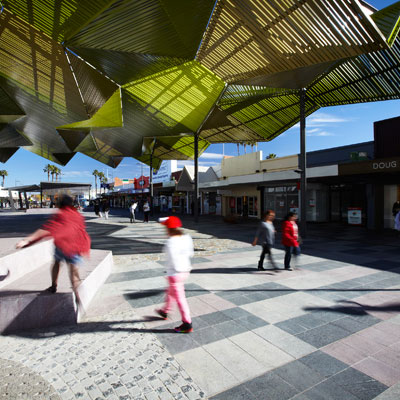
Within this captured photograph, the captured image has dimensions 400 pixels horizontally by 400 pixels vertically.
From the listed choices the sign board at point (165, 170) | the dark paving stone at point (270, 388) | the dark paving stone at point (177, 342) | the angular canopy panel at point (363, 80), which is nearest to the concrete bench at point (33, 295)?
the dark paving stone at point (177, 342)

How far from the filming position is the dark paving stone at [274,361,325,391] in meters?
2.96

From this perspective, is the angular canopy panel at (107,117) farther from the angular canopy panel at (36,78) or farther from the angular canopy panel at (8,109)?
the angular canopy panel at (8,109)

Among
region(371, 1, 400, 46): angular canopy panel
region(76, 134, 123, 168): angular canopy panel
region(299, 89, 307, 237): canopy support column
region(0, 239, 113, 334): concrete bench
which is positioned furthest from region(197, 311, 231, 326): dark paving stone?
region(76, 134, 123, 168): angular canopy panel

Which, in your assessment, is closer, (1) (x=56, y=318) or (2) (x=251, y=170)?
(1) (x=56, y=318)

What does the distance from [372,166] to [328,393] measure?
45.7ft

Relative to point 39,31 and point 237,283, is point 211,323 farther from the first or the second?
point 39,31

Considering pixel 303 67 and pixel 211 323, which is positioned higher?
pixel 303 67

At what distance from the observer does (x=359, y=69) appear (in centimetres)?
1462

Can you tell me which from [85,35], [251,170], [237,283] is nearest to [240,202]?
[251,170]

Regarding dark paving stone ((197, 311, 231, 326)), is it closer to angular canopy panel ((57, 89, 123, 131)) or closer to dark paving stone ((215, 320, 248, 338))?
dark paving stone ((215, 320, 248, 338))

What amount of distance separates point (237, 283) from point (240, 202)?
2505 cm

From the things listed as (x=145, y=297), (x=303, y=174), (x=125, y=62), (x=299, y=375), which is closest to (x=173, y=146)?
(x=125, y=62)

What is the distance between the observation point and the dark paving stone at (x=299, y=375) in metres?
2.96

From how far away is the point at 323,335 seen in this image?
13.3 ft
